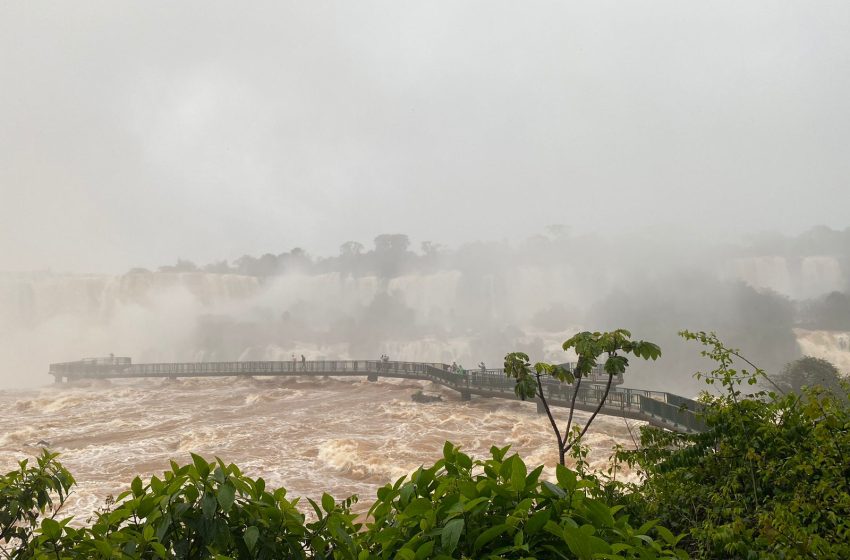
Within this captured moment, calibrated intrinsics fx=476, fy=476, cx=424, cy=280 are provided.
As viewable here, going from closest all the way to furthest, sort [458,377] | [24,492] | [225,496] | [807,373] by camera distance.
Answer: [225,496] → [24,492] → [807,373] → [458,377]

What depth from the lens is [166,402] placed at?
1088 inches

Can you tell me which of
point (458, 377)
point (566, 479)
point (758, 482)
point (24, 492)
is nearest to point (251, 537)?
point (566, 479)

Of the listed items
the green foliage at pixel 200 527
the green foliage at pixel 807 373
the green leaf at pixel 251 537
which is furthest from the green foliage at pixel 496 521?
the green foliage at pixel 807 373

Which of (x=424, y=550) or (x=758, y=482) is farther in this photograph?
(x=758, y=482)

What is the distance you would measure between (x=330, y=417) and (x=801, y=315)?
178 ft

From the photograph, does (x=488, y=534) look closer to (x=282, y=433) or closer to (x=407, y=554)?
(x=407, y=554)

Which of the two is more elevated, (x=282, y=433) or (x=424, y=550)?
(x=424, y=550)

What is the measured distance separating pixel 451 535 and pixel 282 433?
1971cm

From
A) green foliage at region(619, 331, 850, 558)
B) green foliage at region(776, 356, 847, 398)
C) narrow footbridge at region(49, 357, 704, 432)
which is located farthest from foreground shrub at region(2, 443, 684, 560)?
green foliage at region(776, 356, 847, 398)

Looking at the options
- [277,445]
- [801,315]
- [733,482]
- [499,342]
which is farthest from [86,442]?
[801,315]

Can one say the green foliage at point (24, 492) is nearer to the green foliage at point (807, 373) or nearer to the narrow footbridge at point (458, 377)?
the narrow footbridge at point (458, 377)

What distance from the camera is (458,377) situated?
1029 inches

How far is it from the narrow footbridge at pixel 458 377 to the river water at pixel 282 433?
0.97 metres

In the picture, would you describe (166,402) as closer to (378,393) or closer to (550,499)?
(378,393)
